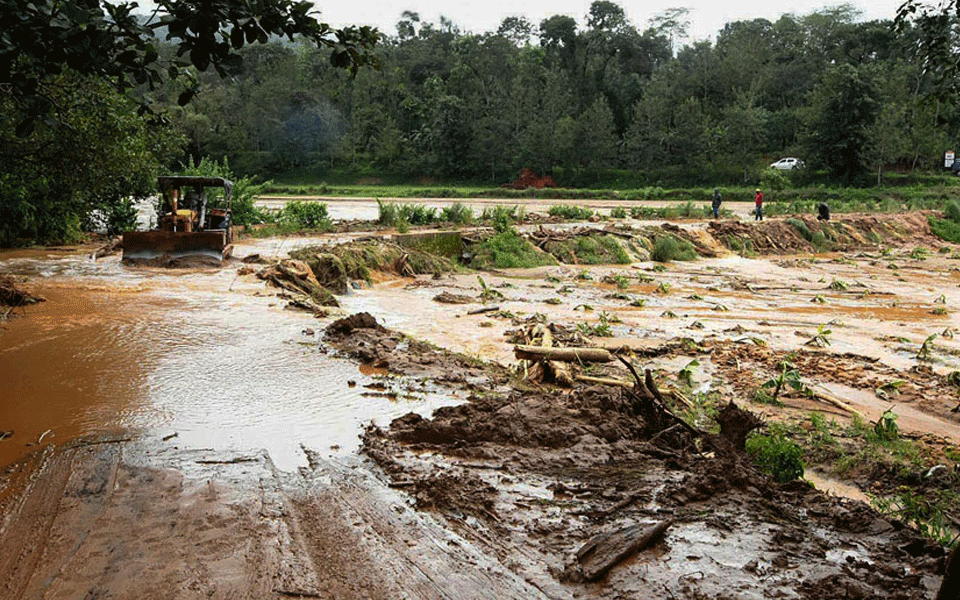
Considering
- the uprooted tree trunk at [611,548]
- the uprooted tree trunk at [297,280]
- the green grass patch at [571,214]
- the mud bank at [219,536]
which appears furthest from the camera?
the green grass patch at [571,214]

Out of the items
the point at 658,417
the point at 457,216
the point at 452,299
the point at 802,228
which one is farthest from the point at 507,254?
the point at 658,417

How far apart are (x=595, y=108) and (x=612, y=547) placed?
6373cm

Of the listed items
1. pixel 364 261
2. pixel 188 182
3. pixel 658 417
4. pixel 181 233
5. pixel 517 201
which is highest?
pixel 517 201

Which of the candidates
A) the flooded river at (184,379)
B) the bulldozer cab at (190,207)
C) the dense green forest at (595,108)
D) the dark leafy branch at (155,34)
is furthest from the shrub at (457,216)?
the dense green forest at (595,108)

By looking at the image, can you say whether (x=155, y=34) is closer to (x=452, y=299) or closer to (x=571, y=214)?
(x=452, y=299)

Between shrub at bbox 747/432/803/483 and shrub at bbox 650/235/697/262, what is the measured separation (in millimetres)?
19167

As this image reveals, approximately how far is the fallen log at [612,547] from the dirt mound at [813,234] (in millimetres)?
24331

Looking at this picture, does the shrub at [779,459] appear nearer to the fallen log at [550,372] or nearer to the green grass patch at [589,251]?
the fallen log at [550,372]

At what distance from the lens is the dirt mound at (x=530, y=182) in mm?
64375

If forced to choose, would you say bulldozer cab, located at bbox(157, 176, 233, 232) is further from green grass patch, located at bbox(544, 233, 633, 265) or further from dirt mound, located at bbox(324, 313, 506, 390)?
green grass patch, located at bbox(544, 233, 633, 265)

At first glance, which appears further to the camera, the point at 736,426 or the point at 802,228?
the point at 802,228

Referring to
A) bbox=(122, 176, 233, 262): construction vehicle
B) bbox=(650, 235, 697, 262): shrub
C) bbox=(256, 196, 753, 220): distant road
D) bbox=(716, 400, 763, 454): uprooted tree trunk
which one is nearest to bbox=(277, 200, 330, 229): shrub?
bbox=(256, 196, 753, 220): distant road

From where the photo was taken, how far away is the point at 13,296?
12141 millimetres

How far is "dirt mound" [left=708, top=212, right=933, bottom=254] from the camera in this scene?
27797mm
